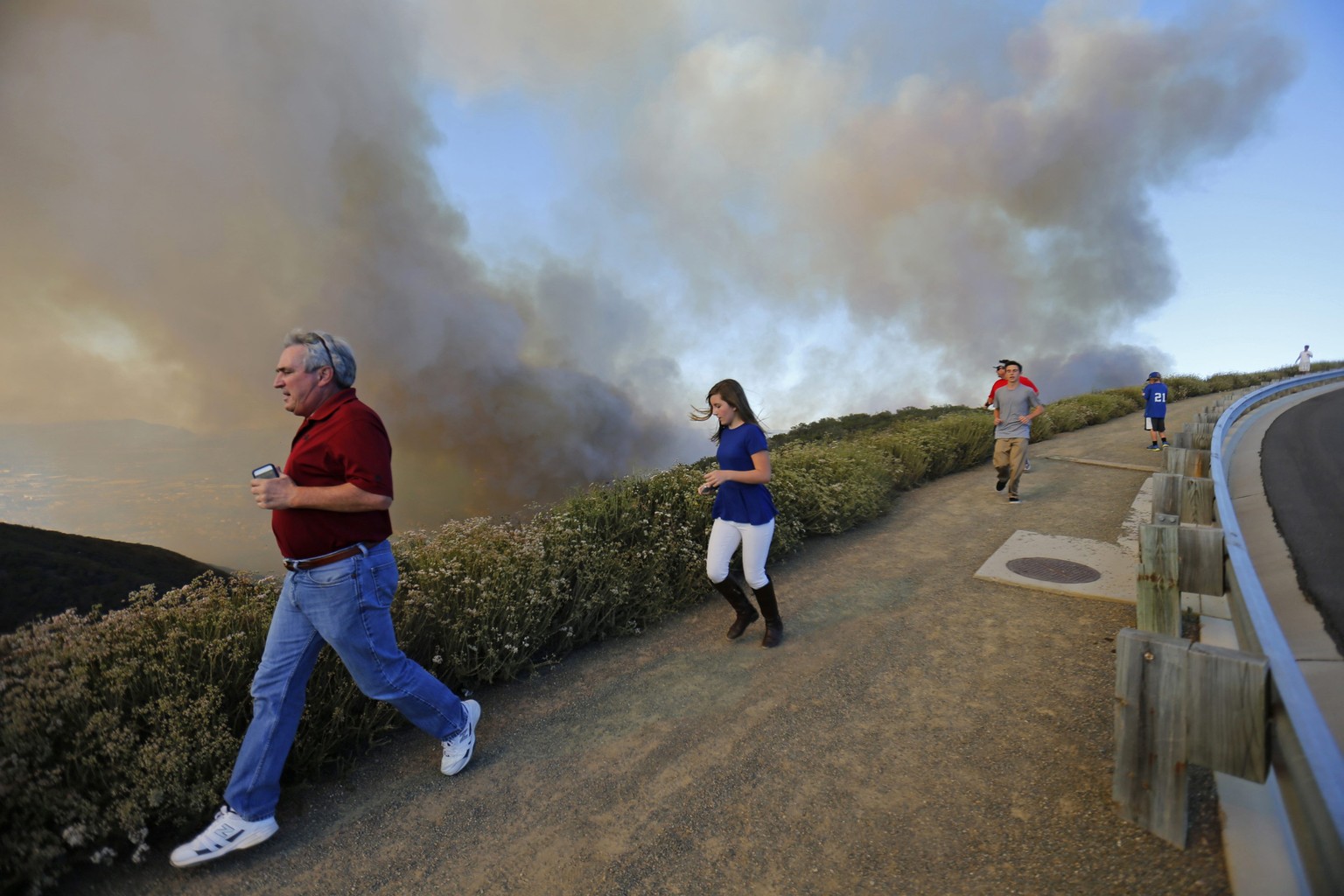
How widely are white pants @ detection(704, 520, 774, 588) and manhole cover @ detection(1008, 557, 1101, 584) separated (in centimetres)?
280

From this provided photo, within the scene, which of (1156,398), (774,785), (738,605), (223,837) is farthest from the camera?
(1156,398)

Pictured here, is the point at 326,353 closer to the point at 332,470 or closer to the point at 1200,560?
the point at 332,470

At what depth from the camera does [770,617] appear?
15.6ft

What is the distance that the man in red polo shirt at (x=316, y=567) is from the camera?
279 cm

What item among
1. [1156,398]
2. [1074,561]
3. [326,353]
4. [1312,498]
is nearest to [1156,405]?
[1156,398]

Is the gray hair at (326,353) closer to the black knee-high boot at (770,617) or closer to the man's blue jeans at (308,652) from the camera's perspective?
the man's blue jeans at (308,652)

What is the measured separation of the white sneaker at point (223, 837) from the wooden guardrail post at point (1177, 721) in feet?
11.4

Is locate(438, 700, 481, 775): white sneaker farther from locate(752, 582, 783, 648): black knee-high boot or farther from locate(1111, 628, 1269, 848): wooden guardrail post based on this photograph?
locate(1111, 628, 1269, 848): wooden guardrail post

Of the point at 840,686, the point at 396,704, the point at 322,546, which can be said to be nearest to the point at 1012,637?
the point at 840,686

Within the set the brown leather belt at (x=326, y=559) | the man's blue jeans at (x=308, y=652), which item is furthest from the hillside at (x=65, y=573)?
the brown leather belt at (x=326, y=559)

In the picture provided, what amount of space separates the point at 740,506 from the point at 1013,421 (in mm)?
6229

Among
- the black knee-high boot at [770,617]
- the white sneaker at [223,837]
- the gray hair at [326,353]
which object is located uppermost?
the gray hair at [326,353]

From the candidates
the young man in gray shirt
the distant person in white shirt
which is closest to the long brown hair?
the young man in gray shirt

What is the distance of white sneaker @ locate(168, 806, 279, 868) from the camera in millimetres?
2756
